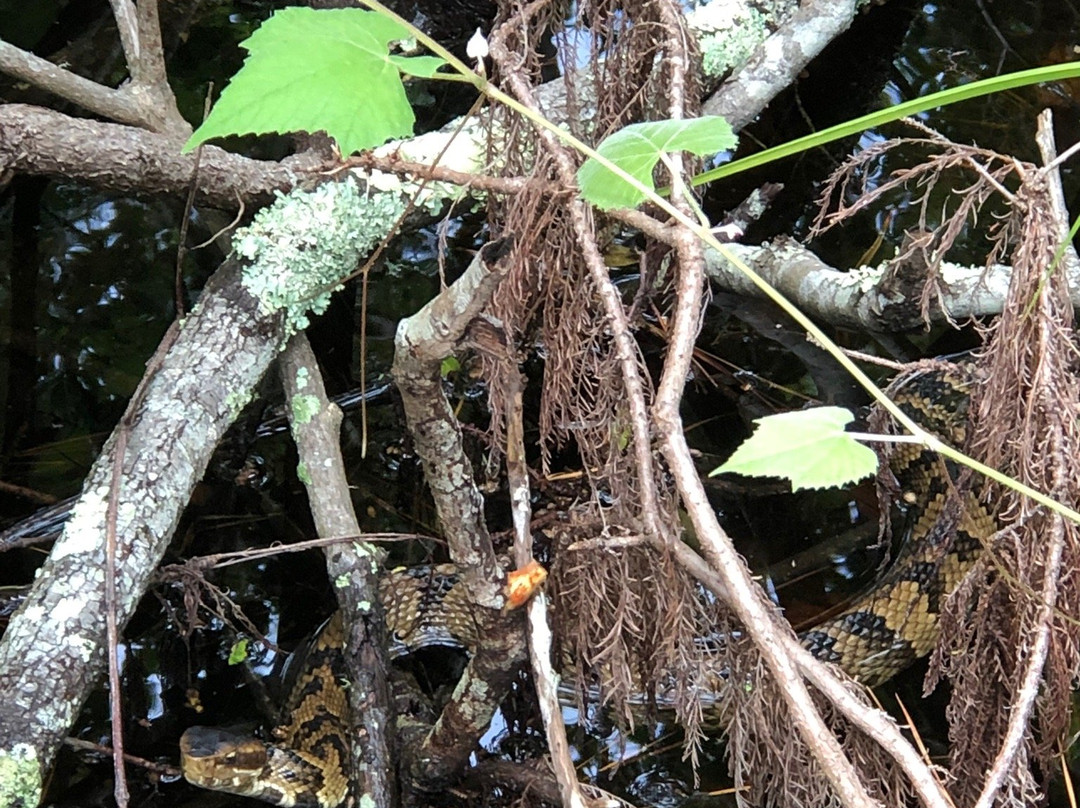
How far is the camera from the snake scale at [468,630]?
101 inches

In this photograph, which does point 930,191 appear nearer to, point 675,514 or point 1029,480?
point 1029,480

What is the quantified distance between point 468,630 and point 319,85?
2752 millimetres

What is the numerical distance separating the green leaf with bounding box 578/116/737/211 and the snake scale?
1.34 m

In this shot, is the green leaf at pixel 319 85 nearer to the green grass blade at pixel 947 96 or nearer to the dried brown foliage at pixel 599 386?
the green grass blade at pixel 947 96

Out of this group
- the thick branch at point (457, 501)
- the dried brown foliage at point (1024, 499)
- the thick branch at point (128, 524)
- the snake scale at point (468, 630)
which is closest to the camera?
the thick branch at point (457, 501)

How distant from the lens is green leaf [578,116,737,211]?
1.09 metres

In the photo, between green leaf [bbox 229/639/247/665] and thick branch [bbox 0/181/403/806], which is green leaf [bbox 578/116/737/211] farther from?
green leaf [bbox 229/639/247/665]

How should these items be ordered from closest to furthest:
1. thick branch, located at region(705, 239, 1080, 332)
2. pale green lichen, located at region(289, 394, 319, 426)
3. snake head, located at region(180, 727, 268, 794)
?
snake head, located at region(180, 727, 268, 794) < pale green lichen, located at region(289, 394, 319, 426) < thick branch, located at region(705, 239, 1080, 332)

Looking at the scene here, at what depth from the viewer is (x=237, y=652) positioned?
297 cm

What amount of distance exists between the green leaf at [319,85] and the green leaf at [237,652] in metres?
2.31

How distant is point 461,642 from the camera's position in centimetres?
355

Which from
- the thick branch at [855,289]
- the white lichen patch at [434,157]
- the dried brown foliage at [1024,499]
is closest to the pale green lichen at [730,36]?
the thick branch at [855,289]

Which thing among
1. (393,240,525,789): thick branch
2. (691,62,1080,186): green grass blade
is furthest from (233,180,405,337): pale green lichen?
(691,62,1080,186): green grass blade

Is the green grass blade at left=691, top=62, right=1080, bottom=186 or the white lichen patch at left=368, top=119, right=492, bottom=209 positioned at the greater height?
the green grass blade at left=691, top=62, right=1080, bottom=186
